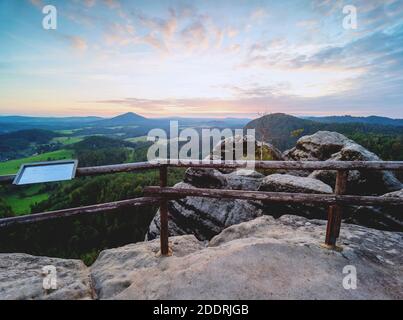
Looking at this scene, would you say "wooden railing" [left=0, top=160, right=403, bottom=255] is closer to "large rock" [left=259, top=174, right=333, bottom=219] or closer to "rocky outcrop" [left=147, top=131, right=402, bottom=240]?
"large rock" [left=259, top=174, right=333, bottom=219]

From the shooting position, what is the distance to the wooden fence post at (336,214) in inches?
159

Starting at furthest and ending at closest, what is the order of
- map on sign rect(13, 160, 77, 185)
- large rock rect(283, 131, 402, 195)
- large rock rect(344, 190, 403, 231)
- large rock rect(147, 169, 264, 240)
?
large rock rect(147, 169, 264, 240) → large rock rect(283, 131, 402, 195) → large rock rect(344, 190, 403, 231) → map on sign rect(13, 160, 77, 185)

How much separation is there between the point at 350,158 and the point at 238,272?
23.3 ft

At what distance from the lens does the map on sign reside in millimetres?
3281

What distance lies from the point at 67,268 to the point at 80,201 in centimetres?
5735

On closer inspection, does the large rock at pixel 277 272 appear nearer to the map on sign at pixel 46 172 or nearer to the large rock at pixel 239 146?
the map on sign at pixel 46 172

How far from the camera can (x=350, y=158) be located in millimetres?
8430

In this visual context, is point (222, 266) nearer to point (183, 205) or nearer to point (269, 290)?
point (269, 290)

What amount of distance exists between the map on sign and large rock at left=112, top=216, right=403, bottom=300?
69.5 inches

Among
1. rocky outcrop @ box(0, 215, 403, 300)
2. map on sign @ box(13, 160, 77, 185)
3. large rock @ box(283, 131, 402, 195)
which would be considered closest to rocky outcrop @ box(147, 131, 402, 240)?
large rock @ box(283, 131, 402, 195)

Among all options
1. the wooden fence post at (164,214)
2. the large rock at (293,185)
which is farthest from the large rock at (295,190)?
the wooden fence post at (164,214)

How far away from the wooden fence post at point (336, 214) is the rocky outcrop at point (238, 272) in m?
0.23

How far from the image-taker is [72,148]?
121625mm

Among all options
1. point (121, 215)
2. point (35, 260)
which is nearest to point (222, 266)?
point (35, 260)
